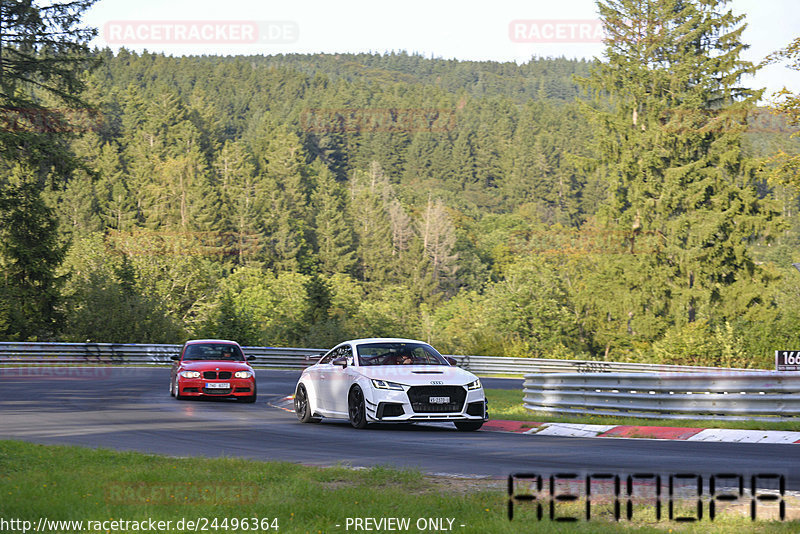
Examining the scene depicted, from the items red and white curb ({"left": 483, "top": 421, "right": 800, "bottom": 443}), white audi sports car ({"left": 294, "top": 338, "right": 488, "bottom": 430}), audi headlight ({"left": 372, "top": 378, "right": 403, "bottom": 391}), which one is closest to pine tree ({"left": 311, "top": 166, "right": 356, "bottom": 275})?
white audi sports car ({"left": 294, "top": 338, "right": 488, "bottom": 430})

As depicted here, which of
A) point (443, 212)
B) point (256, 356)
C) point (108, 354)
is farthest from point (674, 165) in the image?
point (443, 212)

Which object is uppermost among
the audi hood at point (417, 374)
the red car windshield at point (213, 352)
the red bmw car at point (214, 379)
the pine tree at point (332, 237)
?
the pine tree at point (332, 237)

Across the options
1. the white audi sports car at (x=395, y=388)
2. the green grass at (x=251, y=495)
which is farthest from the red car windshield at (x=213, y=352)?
the green grass at (x=251, y=495)

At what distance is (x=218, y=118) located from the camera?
552 ft

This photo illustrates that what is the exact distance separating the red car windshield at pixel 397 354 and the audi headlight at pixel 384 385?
82 cm

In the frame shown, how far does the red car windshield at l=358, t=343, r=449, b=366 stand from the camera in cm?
1739

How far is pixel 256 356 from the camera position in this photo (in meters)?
45.2

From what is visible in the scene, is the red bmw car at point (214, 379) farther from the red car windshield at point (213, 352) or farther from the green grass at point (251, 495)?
the green grass at point (251, 495)

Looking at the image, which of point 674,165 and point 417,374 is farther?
point 674,165

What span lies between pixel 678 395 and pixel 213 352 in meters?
12.5

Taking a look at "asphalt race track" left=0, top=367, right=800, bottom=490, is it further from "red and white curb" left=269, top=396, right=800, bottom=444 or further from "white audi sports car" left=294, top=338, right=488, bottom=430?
"red and white curb" left=269, top=396, right=800, bottom=444

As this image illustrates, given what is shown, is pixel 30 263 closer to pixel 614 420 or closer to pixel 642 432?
pixel 614 420

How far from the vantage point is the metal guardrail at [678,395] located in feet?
52.9

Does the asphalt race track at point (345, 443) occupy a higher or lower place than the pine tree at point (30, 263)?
lower
